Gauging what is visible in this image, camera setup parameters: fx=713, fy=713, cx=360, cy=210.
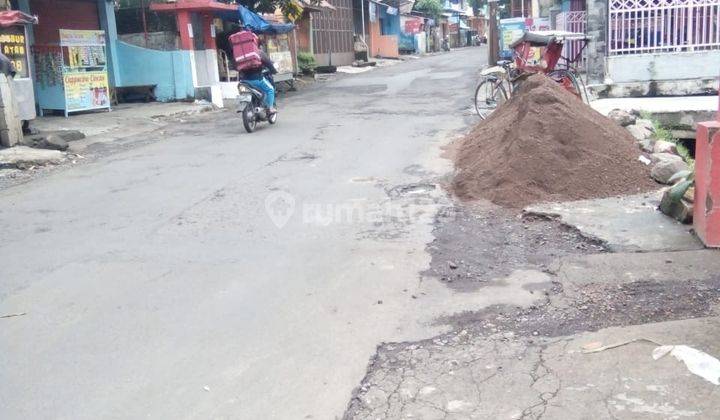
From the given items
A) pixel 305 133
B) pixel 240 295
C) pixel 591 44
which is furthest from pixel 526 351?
pixel 591 44

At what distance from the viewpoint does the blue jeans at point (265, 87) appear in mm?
13422

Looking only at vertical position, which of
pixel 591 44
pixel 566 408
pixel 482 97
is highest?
pixel 591 44

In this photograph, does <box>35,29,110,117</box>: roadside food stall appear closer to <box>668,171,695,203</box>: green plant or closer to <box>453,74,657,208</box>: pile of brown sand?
<box>453,74,657,208</box>: pile of brown sand

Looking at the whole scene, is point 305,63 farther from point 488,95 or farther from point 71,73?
point 488,95

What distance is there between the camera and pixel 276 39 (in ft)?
79.4

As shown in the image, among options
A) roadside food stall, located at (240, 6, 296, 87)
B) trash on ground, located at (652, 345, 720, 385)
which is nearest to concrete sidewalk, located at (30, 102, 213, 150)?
roadside food stall, located at (240, 6, 296, 87)

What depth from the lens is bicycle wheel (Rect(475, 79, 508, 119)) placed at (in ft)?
44.2

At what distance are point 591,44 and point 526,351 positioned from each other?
12.7 m

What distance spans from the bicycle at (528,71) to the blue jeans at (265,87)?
3963 millimetres

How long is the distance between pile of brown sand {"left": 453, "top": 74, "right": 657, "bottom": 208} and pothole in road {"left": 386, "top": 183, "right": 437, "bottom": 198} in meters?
0.32

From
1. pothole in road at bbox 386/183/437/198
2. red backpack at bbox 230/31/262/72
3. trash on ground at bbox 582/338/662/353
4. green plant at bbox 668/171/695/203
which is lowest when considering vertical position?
trash on ground at bbox 582/338/662/353

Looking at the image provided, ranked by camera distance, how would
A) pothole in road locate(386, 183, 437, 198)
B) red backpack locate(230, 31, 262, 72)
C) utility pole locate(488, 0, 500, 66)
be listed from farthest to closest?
1. utility pole locate(488, 0, 500, 66)
2. red backpack locate(230, 31, 262, 72)
3. pothole in road locate(386, 183, 437, 198)

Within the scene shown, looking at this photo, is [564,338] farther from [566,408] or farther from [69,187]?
[69,187]

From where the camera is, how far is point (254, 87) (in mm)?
13422
